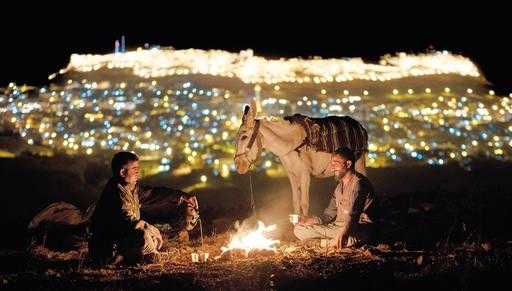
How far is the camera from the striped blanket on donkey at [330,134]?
9219 mm

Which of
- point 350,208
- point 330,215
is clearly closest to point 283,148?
point 330,215

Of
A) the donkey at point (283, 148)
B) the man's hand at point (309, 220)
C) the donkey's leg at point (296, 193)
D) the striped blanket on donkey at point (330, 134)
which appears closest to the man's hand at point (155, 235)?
the donkey at point (283, 148)

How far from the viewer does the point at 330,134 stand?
30.5ft

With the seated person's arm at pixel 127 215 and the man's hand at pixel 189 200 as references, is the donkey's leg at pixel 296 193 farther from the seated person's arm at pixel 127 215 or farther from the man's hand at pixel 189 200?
the seated person's arm at pixel 127 215

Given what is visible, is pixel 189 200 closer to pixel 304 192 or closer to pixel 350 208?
pixel 304 192

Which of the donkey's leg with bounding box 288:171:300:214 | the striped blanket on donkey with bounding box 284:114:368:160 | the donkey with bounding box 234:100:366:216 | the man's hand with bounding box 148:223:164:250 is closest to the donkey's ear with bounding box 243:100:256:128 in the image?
the donkey with bounding box 234:100:366:216

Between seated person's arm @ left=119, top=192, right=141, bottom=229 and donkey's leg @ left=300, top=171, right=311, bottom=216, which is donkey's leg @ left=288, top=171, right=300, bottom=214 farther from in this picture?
seated person's arm @ left=119, top=192, right=141, bottom=229

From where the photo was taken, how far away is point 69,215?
923cm

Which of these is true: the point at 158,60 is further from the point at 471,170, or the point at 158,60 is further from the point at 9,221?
the point at 471,170

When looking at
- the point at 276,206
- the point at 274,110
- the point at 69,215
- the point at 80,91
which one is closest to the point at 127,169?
the point at 69,215

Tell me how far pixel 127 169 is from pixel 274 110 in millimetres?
10054

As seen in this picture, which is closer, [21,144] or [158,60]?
[21,144]

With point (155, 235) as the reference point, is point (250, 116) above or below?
above

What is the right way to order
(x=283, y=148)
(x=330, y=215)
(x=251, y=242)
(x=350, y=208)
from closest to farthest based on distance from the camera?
(x=350, y=208)
(x=251, y=242)
(x=330, y=215)
(x=283, y=148)
